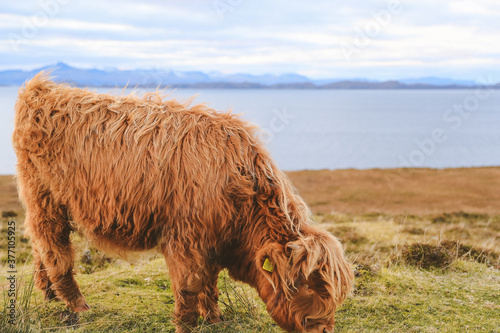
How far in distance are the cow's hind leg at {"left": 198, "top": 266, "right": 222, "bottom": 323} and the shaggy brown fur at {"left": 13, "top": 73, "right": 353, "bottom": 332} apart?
26 millimetres

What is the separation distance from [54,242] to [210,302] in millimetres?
1881

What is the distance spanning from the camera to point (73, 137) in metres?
4.81

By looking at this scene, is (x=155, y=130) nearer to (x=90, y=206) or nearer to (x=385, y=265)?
(x=90, y=206)

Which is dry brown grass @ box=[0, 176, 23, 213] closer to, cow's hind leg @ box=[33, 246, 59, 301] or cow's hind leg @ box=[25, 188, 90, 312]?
cow's hind leg @ box=[33, 246, 59, 301]

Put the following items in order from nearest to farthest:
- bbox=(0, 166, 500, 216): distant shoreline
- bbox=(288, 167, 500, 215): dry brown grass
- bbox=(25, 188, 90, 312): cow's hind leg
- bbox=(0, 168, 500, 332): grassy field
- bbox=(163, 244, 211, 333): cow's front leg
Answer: bbox=(163, 244, 211, 333): cow's front leg, bbox=(0, 168, 500, 332): grassy field, bbox=(25, 188, 90, 312): cow's hind leg, bbox=(0, 166, 500, 216): distant shoreline, bbox=(288, 167, 500, 215): dry brown grass

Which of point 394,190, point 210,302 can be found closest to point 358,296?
point 210,302

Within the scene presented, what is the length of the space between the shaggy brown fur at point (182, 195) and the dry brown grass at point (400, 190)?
1535 centimetres

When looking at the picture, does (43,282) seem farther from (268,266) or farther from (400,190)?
(400,190)

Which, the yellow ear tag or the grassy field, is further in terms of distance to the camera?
the grassy field

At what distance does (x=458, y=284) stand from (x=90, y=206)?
183 inches

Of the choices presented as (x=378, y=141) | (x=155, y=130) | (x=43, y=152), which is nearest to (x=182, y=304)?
(x=155, y=130)

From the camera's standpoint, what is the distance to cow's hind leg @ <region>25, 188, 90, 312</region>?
512 cm

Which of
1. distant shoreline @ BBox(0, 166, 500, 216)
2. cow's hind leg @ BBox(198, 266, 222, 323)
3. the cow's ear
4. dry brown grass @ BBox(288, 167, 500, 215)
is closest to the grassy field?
cow's hind leg @ BBox(198, 266, 222, 323)

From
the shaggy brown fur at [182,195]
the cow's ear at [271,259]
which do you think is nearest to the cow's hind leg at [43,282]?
the shaggy brown fur at [182,195]
